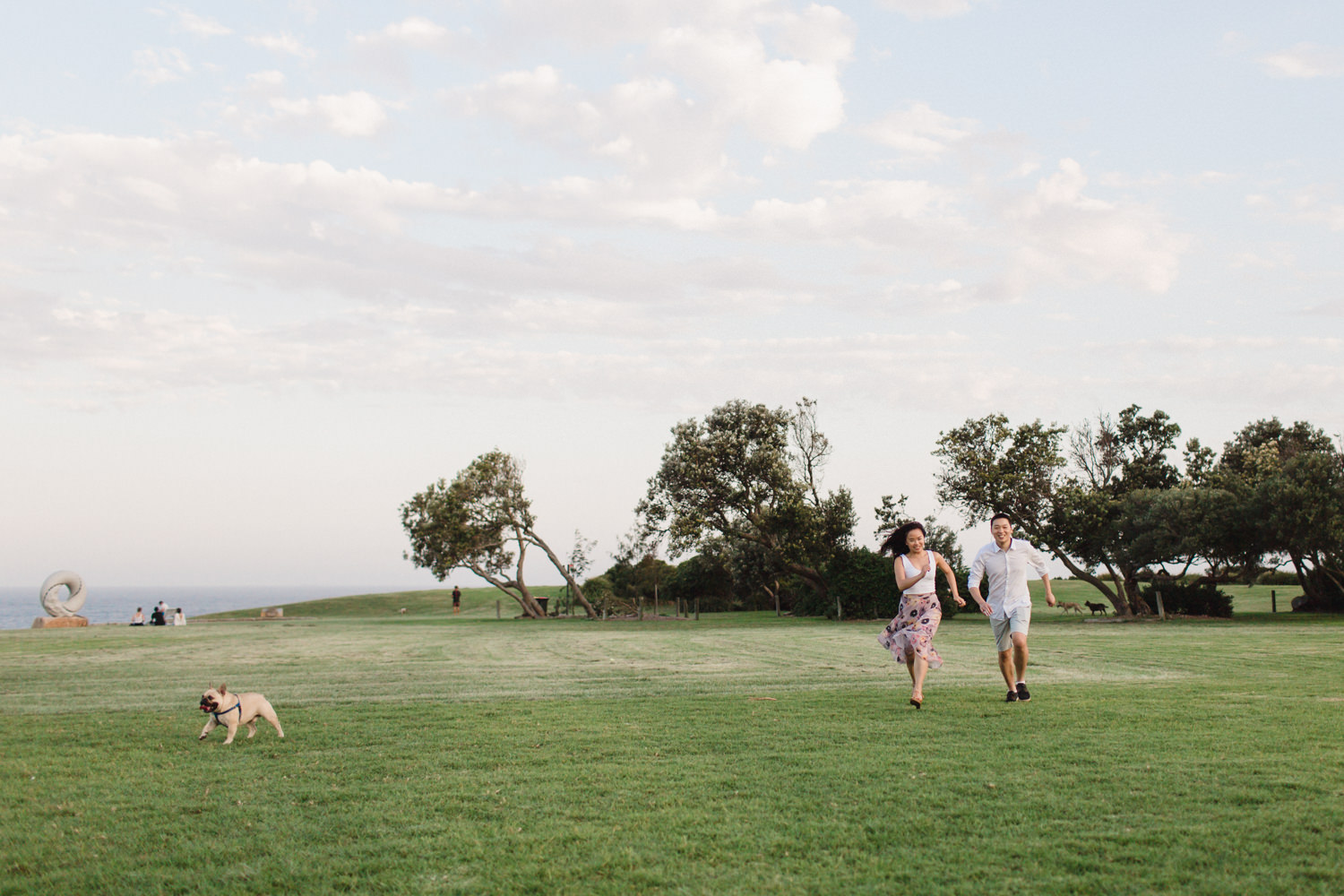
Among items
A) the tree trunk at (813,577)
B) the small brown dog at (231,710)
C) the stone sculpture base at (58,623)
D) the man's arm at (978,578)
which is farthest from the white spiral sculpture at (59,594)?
the man's arm at (978,578)

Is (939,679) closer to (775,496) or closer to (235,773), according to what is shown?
(235,773)

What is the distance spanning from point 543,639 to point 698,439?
15869 millimetres

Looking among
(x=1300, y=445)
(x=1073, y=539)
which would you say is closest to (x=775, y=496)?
(x=1073, y=539)

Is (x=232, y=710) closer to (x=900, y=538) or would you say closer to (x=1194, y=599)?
(x=900, y=538)

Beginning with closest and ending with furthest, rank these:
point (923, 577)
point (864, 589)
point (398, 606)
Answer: point (923, 577), point (864, 589), point (398, 606)

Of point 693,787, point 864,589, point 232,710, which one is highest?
point 232,710

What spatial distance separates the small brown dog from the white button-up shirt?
7.31 meters

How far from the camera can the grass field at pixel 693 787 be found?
462 centimetres

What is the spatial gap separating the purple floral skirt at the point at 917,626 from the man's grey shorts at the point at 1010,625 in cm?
65

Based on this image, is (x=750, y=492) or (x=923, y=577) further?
(x=750, y=492)

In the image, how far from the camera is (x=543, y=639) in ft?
87.4

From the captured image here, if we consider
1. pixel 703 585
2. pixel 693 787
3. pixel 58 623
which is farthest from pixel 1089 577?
pixel 58 623

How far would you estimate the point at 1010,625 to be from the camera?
10484mm

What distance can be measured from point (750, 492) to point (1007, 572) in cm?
2993
